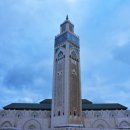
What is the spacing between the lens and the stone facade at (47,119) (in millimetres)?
36500

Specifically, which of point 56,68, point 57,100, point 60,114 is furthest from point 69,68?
point 60,114

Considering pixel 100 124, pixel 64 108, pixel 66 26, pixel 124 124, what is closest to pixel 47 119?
pixel 64 108

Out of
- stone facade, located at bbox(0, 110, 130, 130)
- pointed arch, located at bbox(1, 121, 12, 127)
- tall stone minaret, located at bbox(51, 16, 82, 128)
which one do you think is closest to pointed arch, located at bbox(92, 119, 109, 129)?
stone facade, located at bbox(0, 110, 130, 130)

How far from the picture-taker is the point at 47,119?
121ft

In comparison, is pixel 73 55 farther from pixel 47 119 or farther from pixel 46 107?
pixel 47 119

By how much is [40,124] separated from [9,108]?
717cm

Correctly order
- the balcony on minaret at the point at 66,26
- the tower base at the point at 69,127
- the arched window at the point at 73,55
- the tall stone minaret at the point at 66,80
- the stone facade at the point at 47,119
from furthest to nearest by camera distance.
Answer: the balcony on minaret at the point at 66,26 → the arched window at the point at 73,55 → the stone facade at the point at 47,119 → the tall stone minaret at the point at 66,80 → the tower base at the point at 69,127

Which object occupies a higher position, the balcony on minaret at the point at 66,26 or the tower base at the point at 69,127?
the balcony on minaret at the point at 66,26

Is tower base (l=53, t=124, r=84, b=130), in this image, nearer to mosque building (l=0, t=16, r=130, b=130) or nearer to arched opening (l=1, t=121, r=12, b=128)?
mosque building (l=0, t=16, r=130, b=130)

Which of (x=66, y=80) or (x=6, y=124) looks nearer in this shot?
(x=66, y=80)

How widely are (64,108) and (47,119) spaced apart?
622cm

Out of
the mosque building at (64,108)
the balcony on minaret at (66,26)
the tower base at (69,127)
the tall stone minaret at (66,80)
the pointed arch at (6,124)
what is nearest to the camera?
the tower base at (69,127)

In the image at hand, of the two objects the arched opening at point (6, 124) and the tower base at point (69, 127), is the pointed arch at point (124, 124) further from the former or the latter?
the arched opening at point (6, 124)

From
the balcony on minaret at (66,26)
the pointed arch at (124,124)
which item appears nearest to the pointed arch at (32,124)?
the pointed arch at (124,124)
